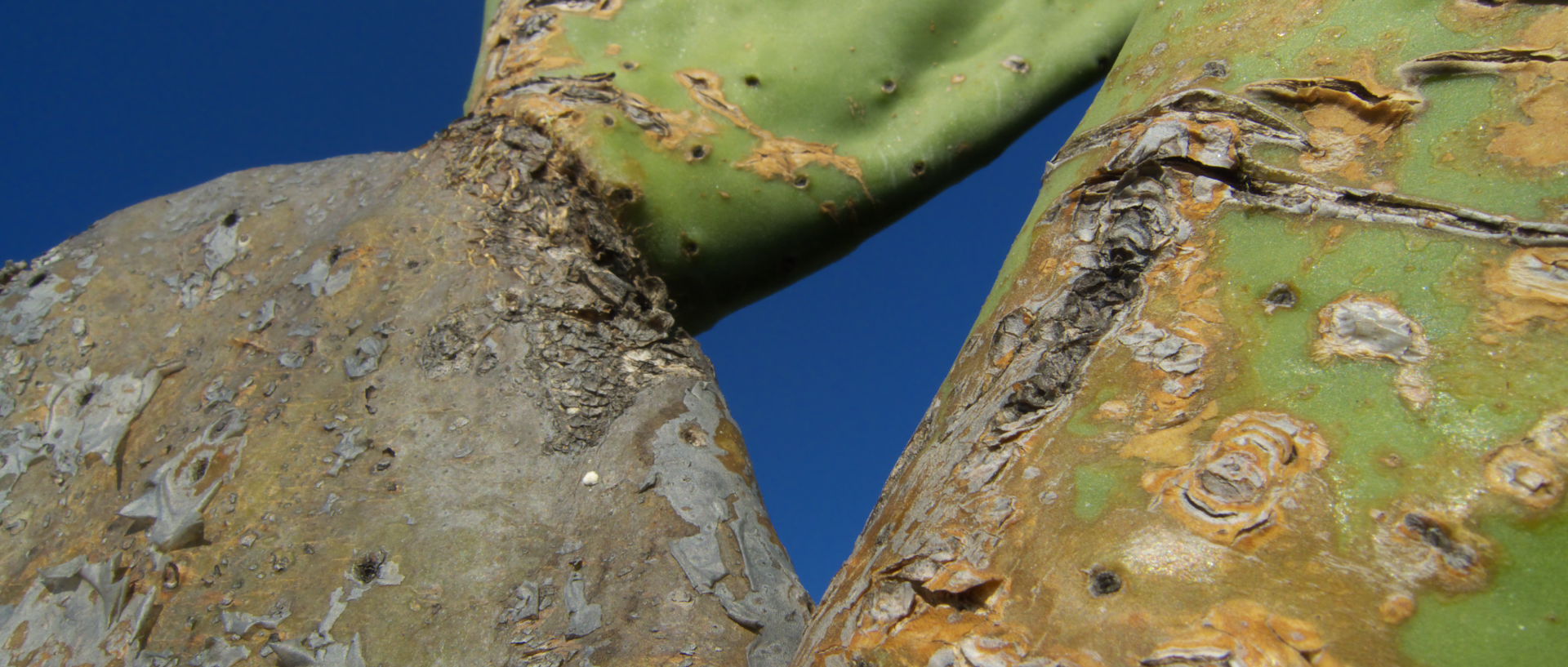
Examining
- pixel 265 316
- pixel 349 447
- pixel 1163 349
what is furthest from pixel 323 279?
pixel 1163 349

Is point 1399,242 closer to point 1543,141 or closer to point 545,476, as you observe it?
point 1543,141

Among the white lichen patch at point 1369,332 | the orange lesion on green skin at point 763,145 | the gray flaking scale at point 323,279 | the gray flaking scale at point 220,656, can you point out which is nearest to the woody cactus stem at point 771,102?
the orange lesion on green skin at point 763,145

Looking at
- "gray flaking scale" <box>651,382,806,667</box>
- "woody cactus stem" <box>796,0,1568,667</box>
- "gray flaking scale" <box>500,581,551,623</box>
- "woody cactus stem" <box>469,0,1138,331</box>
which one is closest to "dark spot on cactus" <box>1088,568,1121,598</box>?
"woody cactus stem" <box>796,0,1568,667</box>

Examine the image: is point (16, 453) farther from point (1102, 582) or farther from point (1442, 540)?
point (1442, 540)

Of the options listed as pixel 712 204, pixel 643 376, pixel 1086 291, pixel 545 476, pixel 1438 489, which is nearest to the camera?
pixel 1438 489

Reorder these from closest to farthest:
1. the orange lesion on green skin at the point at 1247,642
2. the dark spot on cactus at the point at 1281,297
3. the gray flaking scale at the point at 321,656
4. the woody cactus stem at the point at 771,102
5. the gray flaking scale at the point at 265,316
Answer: the orange lesion on green skin at the point at 1247,642 → the dark spot on cactus at the point at 1281,297 → the gray flaking scale at the point at 321,656 → the gray flaking scale at the point at 265,316 → the woody cactus stem at the point at 771,102

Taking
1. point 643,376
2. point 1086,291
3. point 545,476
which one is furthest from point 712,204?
point 1086,291

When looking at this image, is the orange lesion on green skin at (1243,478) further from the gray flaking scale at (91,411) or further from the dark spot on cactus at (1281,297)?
the gray flaking scale at (91,411)
